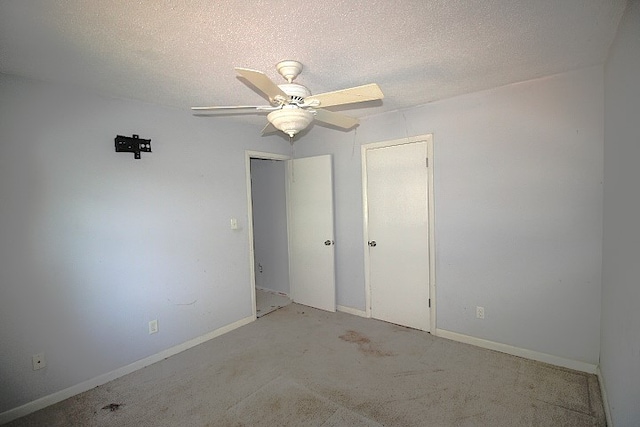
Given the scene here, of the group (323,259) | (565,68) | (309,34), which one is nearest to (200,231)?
(323,259)

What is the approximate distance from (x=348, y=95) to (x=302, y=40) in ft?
1.28

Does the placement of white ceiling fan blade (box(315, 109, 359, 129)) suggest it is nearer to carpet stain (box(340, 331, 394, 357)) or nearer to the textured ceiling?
the textured ceiling

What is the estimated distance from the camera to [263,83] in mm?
1520

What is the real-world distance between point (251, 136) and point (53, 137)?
1.82m

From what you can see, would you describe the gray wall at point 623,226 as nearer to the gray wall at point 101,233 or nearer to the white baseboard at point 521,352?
the white baseboard at point 521,352

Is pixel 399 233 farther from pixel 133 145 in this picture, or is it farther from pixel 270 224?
pixel 133 145

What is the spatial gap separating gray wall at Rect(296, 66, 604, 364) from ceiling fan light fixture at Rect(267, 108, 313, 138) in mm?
1663

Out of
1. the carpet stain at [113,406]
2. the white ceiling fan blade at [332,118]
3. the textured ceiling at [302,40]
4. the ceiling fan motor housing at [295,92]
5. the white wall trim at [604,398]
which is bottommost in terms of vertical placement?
the carpet stain at [113,406]

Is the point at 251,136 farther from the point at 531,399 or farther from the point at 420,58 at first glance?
the point at 531,399

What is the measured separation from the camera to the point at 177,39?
1.65 meters

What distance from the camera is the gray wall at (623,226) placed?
1.38 metres

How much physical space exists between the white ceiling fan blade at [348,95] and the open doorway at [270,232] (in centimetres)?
234

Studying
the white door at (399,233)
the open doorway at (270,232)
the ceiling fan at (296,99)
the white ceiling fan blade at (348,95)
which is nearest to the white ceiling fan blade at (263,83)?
the ceiling fan at (296,99)

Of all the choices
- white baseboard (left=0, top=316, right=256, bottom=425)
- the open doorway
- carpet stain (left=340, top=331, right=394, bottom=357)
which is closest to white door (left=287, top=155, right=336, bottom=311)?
the open doorway
